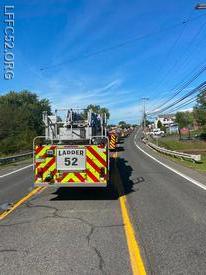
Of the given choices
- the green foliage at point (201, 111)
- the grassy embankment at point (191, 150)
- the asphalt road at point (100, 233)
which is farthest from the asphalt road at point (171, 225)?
the green foliage at point (201, 111)

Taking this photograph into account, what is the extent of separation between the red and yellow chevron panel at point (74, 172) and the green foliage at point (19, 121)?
119 ft

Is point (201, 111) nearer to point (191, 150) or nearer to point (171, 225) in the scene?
point (191, 150)

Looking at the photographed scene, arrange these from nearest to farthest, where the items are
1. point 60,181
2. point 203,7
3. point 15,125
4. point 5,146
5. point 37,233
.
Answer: point 37,233 → point 60,181 → point 203,7 → point 5,146 → point 15,125

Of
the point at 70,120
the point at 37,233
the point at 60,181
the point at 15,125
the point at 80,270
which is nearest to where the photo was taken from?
the point at 80,270

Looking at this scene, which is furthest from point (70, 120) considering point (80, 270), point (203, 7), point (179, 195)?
point (203, 7)

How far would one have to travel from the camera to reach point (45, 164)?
37.8 ft

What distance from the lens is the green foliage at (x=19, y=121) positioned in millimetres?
51656

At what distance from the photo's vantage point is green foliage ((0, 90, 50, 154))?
169 ft

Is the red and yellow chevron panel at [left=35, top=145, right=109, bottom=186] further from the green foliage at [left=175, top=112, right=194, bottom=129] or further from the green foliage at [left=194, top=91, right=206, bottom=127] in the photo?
the green foliage at [left=175, top=112, right=194, bottom=129]

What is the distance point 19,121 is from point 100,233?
2996 inches

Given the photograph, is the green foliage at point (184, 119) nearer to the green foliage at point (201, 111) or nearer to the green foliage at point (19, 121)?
the green foliage at point (201, 111)

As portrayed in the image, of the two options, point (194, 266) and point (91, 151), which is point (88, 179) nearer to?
point (91, 151)

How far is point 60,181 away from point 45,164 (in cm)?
69

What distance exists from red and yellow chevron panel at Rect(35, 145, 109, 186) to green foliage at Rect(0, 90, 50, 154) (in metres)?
36.3
